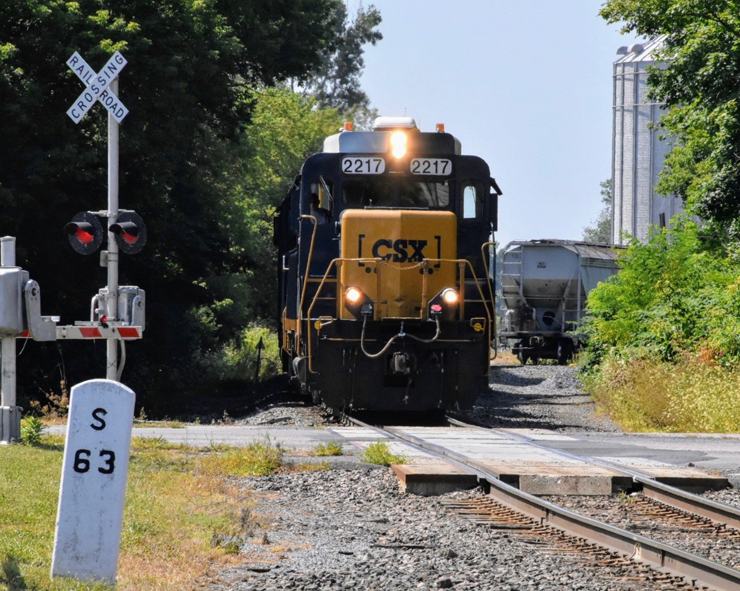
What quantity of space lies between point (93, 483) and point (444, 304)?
31.2 ft

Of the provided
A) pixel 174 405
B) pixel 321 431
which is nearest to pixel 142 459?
pixel 321 431

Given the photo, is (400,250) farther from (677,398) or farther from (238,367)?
(238,367)

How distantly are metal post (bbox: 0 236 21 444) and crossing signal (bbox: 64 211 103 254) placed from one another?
194 centimetres

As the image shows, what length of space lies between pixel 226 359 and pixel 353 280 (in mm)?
28065

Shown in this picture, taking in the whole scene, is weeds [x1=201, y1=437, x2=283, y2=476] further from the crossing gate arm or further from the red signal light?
the red signal light

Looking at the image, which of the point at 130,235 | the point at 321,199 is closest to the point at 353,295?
the point at 321,199

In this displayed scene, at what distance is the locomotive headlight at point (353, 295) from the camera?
1478 cm

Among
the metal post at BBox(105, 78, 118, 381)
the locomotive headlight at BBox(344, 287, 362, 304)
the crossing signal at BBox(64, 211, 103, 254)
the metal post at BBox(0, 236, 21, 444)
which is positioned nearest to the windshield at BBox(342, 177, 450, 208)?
the locomotive headlight at BBox(344, 287, 362, 304)

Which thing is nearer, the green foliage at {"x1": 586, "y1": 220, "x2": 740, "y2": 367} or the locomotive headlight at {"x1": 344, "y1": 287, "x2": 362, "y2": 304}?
the locomotive headlight at {"x1": 344, "y1": 287, "x2": 362, "y2": 304}

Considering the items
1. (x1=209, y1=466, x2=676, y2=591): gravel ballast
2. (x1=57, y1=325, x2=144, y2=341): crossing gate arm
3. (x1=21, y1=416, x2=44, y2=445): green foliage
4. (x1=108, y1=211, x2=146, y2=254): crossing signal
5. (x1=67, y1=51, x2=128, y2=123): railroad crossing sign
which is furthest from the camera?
(x1=67, y1=51, x2=128, y2=123): railroad crossing sign

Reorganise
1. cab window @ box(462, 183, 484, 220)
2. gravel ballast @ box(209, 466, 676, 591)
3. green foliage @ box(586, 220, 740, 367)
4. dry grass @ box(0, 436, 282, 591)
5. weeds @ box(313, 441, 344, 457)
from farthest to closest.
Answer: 1. green foliage @ box(586, 220, 740, 367)
2. cab window @ box(462, 183, 484, 220)
3. weeds @ box(313, 441, 344, 457)
4. gravel ballast @ box(209, 466, 676, 591)
5. dry grass @ box(0, 436, 282, 591)

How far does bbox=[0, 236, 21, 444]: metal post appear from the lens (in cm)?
1041

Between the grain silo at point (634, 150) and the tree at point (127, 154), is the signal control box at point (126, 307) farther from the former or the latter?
the grain silo at point (634, 150)

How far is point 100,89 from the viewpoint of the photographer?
13883mm
